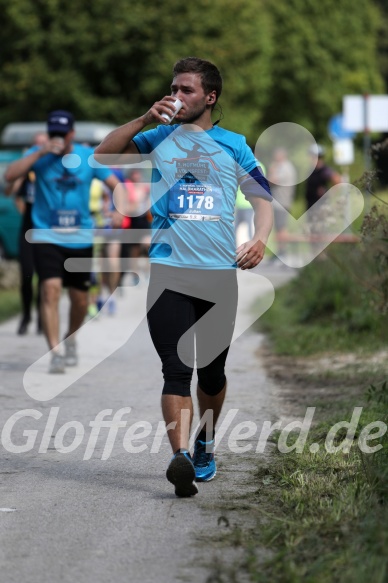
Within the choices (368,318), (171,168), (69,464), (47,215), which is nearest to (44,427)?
(69,464)

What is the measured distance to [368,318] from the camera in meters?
12.1

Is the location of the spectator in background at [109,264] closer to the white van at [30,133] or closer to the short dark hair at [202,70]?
the short dark hair at [202,70]

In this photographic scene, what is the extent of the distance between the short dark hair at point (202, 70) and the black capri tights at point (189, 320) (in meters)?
0.83

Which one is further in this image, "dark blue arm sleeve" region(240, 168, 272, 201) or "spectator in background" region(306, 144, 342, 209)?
"spectator in background" region(306, 144, 342, 209)

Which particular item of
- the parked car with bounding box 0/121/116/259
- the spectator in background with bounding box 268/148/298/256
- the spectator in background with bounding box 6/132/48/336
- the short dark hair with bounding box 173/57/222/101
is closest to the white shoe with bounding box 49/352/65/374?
the spectator in background with bounding box 6/132/48/336

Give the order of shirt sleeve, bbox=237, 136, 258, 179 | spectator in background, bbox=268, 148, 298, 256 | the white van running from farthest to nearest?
the white van, spectator in background, bbox=268, 148, 298, 256, shirt sleeve, bbox=237, 136, 258, 179

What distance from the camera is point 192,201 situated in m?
6.05

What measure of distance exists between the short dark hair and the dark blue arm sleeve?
A: 0.44 metres

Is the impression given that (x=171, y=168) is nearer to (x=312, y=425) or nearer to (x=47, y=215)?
(x=312, y=425)

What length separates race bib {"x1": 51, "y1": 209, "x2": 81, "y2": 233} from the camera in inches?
411

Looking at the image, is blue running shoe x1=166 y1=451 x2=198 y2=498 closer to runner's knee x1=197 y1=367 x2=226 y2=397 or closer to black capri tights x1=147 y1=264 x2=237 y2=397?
black capri tights x1=147 y1=264 x2=237 y2=397

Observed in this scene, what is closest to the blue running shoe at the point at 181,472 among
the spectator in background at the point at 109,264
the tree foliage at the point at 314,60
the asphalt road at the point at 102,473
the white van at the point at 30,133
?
the asphalt road at the point at 102,473

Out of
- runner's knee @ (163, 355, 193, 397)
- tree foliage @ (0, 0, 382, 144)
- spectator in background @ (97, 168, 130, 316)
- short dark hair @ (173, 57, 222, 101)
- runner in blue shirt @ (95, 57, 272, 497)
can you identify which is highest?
short dark hair @ (173, 57, 222, 101)

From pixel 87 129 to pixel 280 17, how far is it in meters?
29.0
